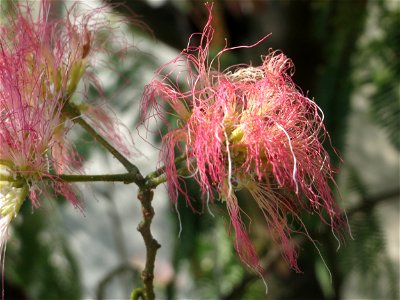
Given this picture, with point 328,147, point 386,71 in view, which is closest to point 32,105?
point 328,147

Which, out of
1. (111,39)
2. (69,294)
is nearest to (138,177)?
(111,39)

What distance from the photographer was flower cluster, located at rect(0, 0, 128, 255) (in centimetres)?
34

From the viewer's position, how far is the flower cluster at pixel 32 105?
0.34 m

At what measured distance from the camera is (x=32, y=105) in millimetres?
353

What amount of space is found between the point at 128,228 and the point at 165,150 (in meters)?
1.31

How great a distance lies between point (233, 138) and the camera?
33 cm

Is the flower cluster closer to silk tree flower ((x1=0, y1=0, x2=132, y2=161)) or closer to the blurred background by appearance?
silk tree flower ((x1=0, y1=0, x2=132, y2=161))

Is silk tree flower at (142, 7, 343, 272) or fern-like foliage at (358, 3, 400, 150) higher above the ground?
fern-like foliage at (358, 3, 400, 150)

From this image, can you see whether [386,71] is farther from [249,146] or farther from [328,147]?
[249,146]

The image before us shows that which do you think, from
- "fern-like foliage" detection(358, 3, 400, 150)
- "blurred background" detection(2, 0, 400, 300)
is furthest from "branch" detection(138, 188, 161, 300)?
"fern-like foliage" detection(358, 3, 400, 150)

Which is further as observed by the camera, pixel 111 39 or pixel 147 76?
pixel 147 76

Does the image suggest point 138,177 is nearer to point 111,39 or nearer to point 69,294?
point 111,39

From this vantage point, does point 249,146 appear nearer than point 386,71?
Yes

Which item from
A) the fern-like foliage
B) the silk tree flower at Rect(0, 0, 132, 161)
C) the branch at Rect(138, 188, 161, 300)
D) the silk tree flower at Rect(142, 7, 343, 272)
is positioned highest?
the fern-like foliage
